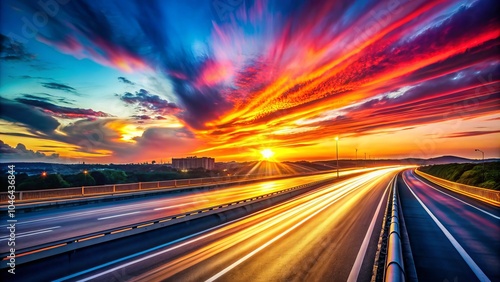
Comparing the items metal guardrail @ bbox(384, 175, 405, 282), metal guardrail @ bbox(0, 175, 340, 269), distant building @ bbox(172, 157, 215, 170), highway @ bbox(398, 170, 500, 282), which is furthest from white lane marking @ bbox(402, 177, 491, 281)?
distant building @ bbox(172, 157, 215, 170)

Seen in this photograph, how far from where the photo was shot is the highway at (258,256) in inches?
253

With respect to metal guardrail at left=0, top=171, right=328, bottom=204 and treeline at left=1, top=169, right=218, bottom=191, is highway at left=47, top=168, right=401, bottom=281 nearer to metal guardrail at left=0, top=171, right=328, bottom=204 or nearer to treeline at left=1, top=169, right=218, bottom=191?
metal guardrail at left=0, top=171, right=328, bottom=204

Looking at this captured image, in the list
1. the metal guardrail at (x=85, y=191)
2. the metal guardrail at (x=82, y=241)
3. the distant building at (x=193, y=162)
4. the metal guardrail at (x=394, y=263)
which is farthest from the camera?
the distant building at (x=193, y=162)

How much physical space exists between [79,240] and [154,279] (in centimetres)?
278

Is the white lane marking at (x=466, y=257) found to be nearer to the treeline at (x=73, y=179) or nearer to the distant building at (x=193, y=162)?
the treeline at (x=73, y=179)

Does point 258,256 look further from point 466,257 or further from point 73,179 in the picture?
point 73,179

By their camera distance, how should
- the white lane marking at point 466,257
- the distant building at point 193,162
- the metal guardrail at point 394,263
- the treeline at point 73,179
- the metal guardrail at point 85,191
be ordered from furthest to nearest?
1. the distant building at point 193,162
2. the treeline at point 73,179
3. the metal guardrail at point 85,191
4. the white lane marking at point 466,257
5. the metal guardrail at point 394,263

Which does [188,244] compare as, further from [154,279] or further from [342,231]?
[342,231]

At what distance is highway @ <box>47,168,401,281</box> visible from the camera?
643cm

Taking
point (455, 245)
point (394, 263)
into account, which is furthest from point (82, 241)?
point (455, 245)

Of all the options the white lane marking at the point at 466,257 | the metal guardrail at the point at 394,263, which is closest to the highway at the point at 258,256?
the metal guardrail at the point at 394,263

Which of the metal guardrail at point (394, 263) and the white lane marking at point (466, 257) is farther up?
the metal guardrail at point (394, 263)

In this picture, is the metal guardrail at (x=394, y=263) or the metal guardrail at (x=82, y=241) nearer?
the metal guardrail at (x=394, y=263)

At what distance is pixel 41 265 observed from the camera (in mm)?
6031
